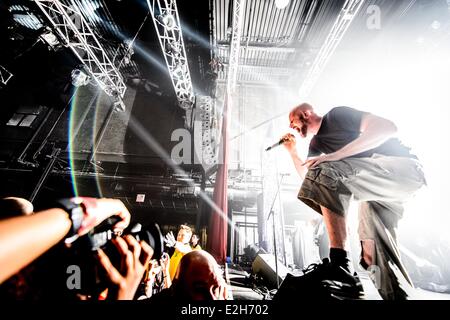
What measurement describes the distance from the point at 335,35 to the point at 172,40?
4.65 meters

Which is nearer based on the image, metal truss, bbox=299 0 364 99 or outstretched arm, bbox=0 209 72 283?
outstretched arm, bbox=0 209 72 283

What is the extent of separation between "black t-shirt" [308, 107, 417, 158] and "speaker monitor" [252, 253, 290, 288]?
7.84ft

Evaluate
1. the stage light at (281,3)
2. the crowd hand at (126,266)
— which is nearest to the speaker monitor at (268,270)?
the crowd hand at (126,266)

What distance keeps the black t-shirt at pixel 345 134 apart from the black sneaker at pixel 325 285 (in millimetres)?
804

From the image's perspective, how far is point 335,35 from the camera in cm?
534

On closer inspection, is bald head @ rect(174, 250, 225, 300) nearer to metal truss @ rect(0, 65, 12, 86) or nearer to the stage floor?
the stage floor

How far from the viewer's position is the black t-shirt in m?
1.39

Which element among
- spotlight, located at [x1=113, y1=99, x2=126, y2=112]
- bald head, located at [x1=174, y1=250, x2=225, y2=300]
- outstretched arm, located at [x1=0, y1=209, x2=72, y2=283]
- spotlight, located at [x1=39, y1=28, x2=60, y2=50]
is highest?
spotlight, located at [x1=39, y1=28, x2=60, y2=50]

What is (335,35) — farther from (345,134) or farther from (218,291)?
(218,291)

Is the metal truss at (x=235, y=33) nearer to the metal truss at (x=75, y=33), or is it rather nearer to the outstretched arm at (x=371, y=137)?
the metal truss at (x=75, y=33)

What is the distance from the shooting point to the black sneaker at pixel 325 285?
0.93 metres

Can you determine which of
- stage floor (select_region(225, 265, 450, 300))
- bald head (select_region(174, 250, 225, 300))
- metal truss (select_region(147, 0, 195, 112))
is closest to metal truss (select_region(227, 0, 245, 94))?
metal truss (select_region(147, 0, 195, 112))
